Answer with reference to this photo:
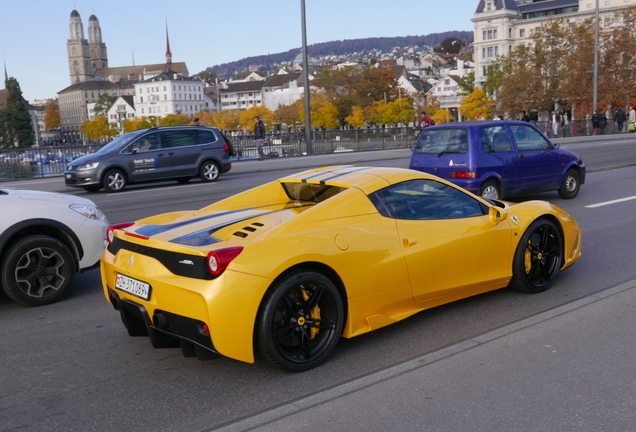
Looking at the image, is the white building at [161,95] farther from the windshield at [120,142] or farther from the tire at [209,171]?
the windshield at [120,142]

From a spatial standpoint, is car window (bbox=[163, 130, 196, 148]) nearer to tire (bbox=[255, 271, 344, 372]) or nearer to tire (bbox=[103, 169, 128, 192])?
tire (bbox=[103, 169, 128, 192])

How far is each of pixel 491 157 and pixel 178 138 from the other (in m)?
10.5

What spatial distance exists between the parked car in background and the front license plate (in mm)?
14065

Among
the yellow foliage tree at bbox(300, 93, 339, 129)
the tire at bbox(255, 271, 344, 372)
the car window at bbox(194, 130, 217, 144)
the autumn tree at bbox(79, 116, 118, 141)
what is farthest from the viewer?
the autumn tree at bbox(79, 116, 118, 141)

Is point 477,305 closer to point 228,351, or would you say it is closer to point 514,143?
point 228,351

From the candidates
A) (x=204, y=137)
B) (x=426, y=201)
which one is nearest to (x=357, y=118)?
(x=204, y=137)

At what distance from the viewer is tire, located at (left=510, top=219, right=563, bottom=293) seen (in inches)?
242

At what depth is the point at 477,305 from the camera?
20.0 ft

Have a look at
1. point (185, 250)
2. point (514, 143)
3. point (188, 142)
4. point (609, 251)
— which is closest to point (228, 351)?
point (185, 250)

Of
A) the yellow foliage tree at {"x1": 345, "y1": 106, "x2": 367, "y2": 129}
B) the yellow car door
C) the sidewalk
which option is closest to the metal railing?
the yellow car door

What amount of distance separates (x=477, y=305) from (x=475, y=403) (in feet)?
7.27

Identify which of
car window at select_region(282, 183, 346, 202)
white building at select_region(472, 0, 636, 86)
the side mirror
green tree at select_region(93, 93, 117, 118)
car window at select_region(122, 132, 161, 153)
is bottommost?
the side mirror

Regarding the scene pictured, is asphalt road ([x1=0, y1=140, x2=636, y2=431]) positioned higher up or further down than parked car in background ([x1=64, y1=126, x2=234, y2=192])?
further down

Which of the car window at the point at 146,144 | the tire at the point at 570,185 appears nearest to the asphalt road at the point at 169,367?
the tire at the point at 570,185
